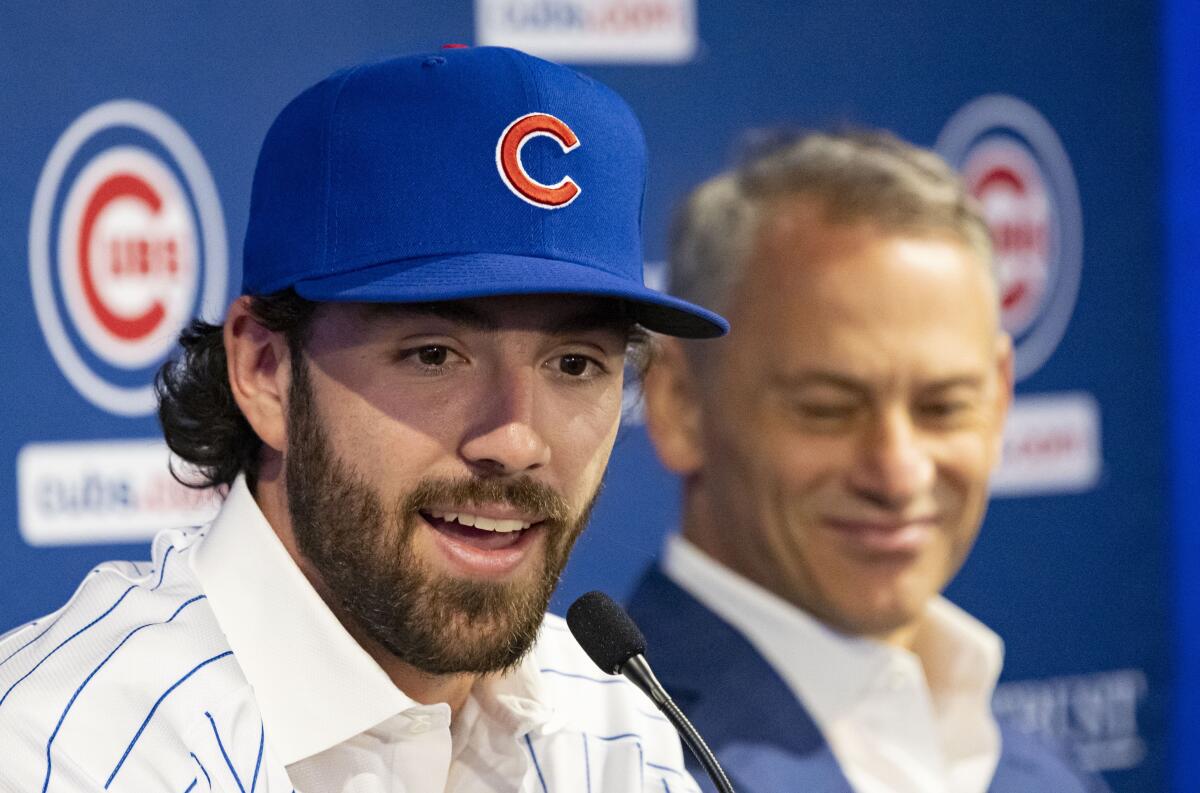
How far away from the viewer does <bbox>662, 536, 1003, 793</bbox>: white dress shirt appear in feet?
6.58

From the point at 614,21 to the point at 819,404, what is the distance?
57 cm

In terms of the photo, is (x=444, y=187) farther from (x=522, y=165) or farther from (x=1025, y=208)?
(x=1025, y=208)

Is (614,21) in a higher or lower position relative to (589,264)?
higher


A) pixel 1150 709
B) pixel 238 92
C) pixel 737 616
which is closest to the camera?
pixel 238 92

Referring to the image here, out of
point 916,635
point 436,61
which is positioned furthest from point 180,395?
point 916,635

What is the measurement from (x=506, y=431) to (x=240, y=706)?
0.29 m

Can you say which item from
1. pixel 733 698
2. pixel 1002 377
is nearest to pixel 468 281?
pixel 733 698

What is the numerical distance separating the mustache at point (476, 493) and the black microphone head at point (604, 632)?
90 millimetres

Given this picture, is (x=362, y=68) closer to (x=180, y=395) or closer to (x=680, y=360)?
(x=180, y=395)

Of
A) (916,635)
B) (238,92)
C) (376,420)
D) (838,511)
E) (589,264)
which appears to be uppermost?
(238,92)

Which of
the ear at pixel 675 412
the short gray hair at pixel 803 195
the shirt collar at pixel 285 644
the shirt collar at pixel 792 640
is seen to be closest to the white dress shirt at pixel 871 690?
the shirt collar at pixel 792 640

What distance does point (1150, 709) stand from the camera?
255 centimetres

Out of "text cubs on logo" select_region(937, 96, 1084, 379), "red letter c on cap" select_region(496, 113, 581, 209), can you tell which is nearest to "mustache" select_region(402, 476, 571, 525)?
"red letter c on cap" select_region(496, 113, 581, 209)

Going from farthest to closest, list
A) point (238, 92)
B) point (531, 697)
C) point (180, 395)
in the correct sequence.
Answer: point (238, 92) → point (180, 395) → point (531, 697)
